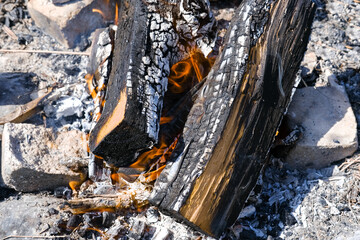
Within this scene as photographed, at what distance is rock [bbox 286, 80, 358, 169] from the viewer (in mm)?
2890

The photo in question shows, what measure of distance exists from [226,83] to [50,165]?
148 cm

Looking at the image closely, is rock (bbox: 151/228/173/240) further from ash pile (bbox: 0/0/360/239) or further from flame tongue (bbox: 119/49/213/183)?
flame tongue (bbox: 119/49/213/183)

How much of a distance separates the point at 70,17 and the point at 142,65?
1.38 m

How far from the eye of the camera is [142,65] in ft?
8.50

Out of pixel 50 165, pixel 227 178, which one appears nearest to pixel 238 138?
pixel 227 178

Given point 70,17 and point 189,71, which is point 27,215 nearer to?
point 189,71

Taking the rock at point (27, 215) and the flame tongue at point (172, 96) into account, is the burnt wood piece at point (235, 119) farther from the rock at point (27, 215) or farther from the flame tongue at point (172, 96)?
the rock at point (27, 215)

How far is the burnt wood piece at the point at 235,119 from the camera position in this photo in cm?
234

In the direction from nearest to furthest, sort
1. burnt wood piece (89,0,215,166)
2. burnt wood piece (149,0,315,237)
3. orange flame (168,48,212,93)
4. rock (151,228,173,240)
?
1. burnt wood piece (149,0,315,237)
2. burnt wood piece (89,0,215,166)
3. rock (151,228,173,240)
4. orange flame (168,48,212,93)

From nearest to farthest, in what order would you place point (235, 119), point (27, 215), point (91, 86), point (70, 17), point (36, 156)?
point (235, 119)
point (27, 215)
point (36, 156)
point (91, 86)
point (70, 17)

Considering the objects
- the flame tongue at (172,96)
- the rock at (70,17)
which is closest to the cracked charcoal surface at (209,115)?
the flame tongue at (172,96)

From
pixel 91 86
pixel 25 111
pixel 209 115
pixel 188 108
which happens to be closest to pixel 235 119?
pixel 209 115

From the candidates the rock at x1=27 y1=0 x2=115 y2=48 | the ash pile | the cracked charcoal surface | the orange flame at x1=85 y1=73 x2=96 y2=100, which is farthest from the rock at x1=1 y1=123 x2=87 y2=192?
the rock at x1=27 y1=0 x2=115 y2=48

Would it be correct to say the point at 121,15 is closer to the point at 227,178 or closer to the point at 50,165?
the point at 50,165
